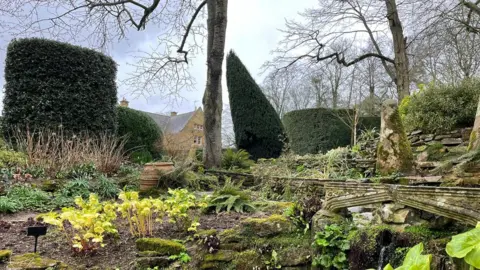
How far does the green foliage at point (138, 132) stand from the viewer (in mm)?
9156

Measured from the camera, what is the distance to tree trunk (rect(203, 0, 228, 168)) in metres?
7.20

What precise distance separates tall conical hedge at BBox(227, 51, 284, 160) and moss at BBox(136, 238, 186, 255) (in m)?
6.58

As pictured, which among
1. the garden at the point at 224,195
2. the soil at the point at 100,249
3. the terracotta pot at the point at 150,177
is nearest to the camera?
the garden at the point at 224,195

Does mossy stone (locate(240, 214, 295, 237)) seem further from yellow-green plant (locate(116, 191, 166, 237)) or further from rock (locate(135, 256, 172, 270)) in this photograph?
yellow-green plant (locate(116, 191, 166, 237))

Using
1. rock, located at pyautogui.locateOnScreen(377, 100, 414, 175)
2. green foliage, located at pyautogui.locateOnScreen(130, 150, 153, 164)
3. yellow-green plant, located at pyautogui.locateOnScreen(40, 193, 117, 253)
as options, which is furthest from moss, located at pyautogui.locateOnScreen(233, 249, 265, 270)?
green foliage, located at pyautogui.locateOnScreen(130, 150, 153, 164)

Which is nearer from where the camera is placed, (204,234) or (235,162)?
(204,234)

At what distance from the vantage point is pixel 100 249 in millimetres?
2939

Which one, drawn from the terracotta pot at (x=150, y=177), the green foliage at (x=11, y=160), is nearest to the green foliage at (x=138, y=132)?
the green foliage at (x=11, y=160)

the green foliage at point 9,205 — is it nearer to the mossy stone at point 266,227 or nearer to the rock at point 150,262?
the rock at point 150,262

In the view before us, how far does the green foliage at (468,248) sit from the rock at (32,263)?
2.60m

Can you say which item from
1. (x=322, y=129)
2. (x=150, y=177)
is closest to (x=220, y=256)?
(x=150, y=177)

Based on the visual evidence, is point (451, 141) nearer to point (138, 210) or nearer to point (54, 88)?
point (138, 210)

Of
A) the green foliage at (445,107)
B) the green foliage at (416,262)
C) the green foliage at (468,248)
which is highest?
the green foliage at (445,107)

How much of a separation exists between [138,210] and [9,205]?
215 centimetres
